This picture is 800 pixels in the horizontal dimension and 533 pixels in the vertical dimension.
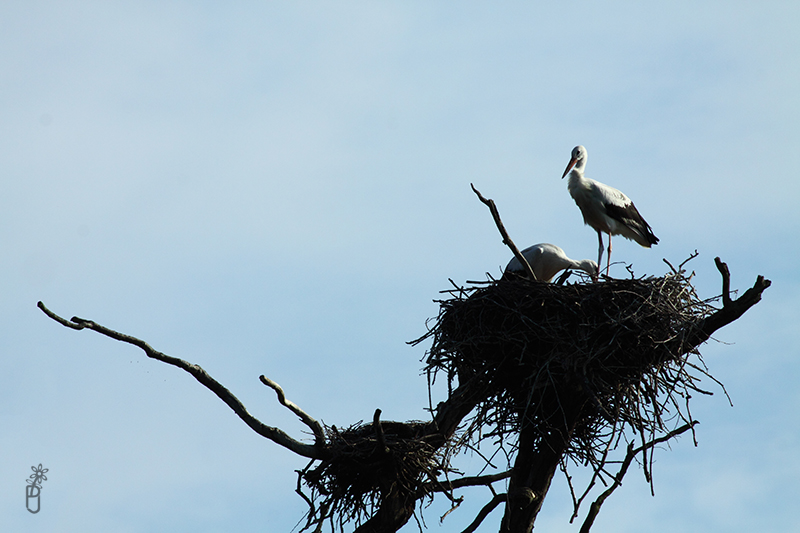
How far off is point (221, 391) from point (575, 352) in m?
2.31

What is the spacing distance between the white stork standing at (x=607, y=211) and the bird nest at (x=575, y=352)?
309 cm

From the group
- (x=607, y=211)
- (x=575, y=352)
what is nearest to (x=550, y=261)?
(x=607, y=211)

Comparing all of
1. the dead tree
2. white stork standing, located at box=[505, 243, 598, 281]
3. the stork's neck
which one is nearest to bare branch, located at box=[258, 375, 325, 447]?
the dead tree

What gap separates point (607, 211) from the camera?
9398 mm

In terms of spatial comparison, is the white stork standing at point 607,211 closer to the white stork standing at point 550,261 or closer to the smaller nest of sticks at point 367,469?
the white stork standing at point 550,261

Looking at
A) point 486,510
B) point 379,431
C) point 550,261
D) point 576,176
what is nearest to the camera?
point 379,431

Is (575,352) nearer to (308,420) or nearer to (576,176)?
(308,420)

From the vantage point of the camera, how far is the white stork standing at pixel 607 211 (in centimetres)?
942

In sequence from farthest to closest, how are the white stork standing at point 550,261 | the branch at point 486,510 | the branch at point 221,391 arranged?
the white stork standing at point 550,261, the branch at point 486,510, the branch at point 221,391

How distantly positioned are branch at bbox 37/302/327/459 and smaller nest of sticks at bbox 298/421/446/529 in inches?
6.3

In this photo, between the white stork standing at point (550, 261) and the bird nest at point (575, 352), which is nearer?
the bird nest at point (575, 352)

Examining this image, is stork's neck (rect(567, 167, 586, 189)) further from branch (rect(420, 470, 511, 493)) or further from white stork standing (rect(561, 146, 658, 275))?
branch (rect(420, 470, 511, 493))

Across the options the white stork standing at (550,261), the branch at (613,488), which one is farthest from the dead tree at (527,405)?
the white stork standing at (550,261)

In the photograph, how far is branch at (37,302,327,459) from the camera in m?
4.70
